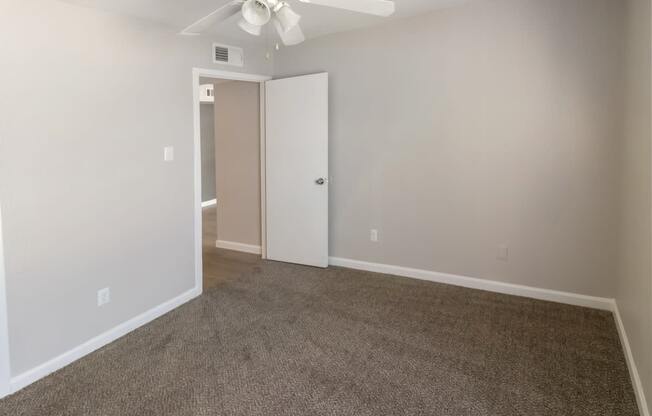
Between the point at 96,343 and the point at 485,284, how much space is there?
3.11 meters

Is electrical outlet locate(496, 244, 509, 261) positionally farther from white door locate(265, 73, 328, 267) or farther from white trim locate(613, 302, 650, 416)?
white door locate(265, 73, 328, 267)

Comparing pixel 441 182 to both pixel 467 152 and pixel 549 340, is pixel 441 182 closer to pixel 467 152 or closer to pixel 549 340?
pixel 467 152

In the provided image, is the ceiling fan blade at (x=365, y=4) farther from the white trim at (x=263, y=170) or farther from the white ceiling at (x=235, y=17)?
the white trim at (x=263, y=170)

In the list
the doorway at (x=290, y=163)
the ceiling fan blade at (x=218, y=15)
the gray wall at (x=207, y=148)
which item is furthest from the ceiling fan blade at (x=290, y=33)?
the gray wall at (x=207, y=148)

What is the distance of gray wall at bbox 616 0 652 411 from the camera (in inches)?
82.8

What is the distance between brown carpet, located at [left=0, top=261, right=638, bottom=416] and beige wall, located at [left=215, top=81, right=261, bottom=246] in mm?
1601

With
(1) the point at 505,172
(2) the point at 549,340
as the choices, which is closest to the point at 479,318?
(2) the point at 549,340

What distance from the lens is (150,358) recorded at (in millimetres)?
2719

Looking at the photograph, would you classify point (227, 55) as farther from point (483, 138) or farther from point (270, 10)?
point (483, 138)

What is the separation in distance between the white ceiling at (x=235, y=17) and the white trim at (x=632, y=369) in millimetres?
2719

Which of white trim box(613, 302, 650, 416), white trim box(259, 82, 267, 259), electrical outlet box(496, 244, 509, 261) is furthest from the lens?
white trim box(259, 82, 267, 259)

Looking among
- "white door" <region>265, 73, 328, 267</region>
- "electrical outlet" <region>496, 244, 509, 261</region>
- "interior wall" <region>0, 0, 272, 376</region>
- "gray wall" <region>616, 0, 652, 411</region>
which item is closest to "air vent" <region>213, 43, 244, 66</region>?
"interior wall" <region>0, 0, 272, 376</region>

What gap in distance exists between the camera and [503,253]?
3.73m

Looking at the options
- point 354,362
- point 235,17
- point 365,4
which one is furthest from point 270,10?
point 354,362
